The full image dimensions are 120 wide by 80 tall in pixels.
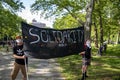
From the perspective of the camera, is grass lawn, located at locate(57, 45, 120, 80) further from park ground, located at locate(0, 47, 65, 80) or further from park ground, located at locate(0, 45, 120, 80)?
park ground, located at locate(0, 47, 65, 80)

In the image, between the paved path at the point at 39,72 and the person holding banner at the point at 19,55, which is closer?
the person holding banner at the point at 19,55

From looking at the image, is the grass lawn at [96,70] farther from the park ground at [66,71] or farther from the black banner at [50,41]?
the black banner at [50,41]

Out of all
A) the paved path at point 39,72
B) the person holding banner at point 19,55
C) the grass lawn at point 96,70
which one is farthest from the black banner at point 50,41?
the paved path at point 39,72

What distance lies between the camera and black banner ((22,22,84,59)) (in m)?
10.9

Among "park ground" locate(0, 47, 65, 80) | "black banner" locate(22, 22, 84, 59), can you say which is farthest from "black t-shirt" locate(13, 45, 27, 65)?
"park ground" locate(0, 47, 65, 80)

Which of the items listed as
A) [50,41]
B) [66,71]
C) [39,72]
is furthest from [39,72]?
[50,41]

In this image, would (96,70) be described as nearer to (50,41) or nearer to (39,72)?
(39,72)

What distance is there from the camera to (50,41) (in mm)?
11664

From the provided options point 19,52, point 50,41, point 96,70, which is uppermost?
point 50,41

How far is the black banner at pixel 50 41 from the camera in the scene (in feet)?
35.7

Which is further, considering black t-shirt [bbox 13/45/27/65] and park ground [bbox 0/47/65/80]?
park ground [bbox 0/47/65/80]

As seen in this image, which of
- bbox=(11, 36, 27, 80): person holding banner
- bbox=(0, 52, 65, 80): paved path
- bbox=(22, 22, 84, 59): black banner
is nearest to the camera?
bbox=(11, 36, 27, 80): person holding banner

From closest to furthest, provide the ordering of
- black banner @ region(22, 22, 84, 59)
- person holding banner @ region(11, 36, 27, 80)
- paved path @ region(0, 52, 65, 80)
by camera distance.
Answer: person holding banner @ region(11, 36, 27, 80) → black banner @ region(22, 22, 84, 59) → paved path @ region(0, 52, 65, 80)

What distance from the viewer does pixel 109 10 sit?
37.2 meters
